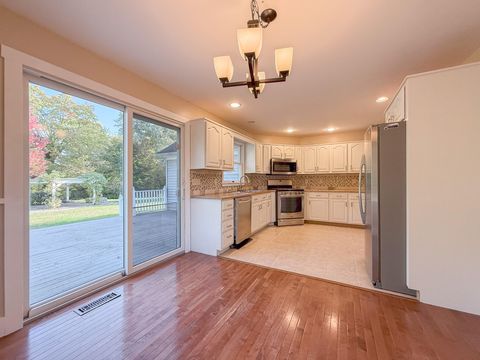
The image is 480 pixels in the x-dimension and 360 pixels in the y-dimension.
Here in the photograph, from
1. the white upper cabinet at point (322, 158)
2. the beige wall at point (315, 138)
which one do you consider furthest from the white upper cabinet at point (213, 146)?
the white upper cabinet at point (322, 158)

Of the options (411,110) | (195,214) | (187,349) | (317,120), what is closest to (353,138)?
(317,120)

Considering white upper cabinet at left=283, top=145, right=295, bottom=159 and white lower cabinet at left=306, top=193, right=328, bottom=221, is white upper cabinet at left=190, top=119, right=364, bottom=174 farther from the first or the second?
white lower cabinet at left=306, top=193, right=328, bottom=221

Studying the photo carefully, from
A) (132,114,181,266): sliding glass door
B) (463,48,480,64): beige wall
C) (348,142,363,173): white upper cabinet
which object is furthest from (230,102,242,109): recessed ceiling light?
(348,142,363,173): white upper cabinet

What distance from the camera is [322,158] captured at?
574cm

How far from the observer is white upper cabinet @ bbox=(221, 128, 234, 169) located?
394 centimetres

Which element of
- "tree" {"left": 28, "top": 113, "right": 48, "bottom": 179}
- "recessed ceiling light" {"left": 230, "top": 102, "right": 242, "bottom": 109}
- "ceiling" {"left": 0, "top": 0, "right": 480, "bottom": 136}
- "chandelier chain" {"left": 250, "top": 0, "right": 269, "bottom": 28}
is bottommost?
"tree" {"left": 28, "top": 113, "right": 48, "bottom": 179}

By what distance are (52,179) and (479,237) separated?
3953 mm

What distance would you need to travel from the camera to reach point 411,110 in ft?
6.75

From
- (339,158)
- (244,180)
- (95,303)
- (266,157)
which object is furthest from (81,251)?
(339,158)

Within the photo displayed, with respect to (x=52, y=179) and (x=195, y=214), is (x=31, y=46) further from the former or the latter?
(x=195, y=214)

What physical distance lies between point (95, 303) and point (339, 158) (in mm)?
5614

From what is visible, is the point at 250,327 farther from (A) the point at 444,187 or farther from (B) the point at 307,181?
(B) the point at 307,181

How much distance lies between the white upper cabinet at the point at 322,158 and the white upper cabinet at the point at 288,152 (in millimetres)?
646

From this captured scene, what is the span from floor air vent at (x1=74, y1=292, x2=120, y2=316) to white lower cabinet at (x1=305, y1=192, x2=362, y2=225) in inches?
187
